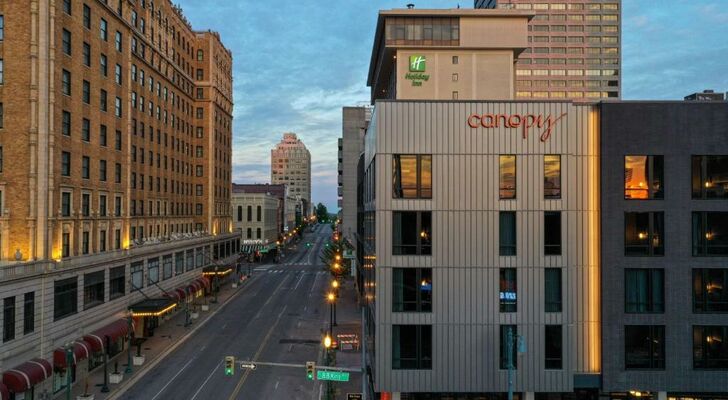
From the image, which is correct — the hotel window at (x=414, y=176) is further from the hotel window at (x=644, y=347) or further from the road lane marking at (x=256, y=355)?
the road lane marking at (x=256, y=355)

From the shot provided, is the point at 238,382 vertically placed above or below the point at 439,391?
below

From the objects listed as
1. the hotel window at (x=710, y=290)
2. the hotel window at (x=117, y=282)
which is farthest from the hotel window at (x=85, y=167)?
the hotel window at (x=710, y=290)

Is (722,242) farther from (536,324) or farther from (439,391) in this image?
(439,391)

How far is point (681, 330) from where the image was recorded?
25812 mm

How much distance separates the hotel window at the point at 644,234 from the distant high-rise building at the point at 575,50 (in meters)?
104

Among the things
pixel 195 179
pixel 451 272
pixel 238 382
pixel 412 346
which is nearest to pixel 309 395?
pixel 238 382

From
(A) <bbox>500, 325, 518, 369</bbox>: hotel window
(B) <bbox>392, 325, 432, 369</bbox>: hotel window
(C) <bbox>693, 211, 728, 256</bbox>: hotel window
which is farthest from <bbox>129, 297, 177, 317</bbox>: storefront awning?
(C) <bbox>693, 211, 728, 256</bbox>: hotel window

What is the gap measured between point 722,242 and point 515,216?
10.7 m

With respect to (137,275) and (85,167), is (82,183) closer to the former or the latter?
(85,167)

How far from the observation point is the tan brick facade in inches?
1368

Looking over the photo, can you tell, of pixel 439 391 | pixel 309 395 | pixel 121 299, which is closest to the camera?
pixel 439 391

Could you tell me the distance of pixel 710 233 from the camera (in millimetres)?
26156

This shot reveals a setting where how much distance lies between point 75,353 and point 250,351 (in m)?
14.7

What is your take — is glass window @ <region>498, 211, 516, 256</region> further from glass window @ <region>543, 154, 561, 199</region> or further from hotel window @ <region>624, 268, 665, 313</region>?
hotel window @ <region>624, 268, 665, 313</region>
